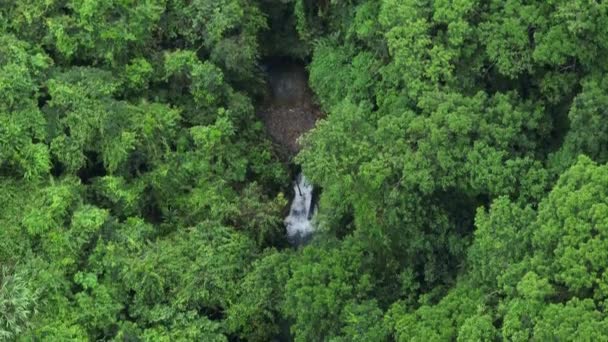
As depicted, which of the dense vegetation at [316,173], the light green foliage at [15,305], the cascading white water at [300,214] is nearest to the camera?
the dense vegetation at [316,173]

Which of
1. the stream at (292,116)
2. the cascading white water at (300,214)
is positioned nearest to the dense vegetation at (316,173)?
the cascading white water at (300,214)

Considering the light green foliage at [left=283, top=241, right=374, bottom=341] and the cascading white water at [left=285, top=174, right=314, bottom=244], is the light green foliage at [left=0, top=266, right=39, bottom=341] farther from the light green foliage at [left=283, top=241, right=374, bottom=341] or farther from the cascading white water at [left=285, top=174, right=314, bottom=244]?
the cascading white water at [left=285, top=174, right=314, bottom=244]

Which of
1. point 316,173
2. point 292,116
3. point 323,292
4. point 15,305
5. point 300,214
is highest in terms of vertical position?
point 316,173

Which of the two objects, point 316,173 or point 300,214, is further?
point 300,214

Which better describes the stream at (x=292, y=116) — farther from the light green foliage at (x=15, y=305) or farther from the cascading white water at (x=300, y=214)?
the light green foliage at (x=15, y=305)

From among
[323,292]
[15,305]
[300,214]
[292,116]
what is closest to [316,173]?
[323,292]

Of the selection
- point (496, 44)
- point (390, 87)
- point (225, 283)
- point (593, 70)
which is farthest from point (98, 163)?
point (593, 70)

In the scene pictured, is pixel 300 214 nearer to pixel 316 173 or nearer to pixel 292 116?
pixel 292 116
